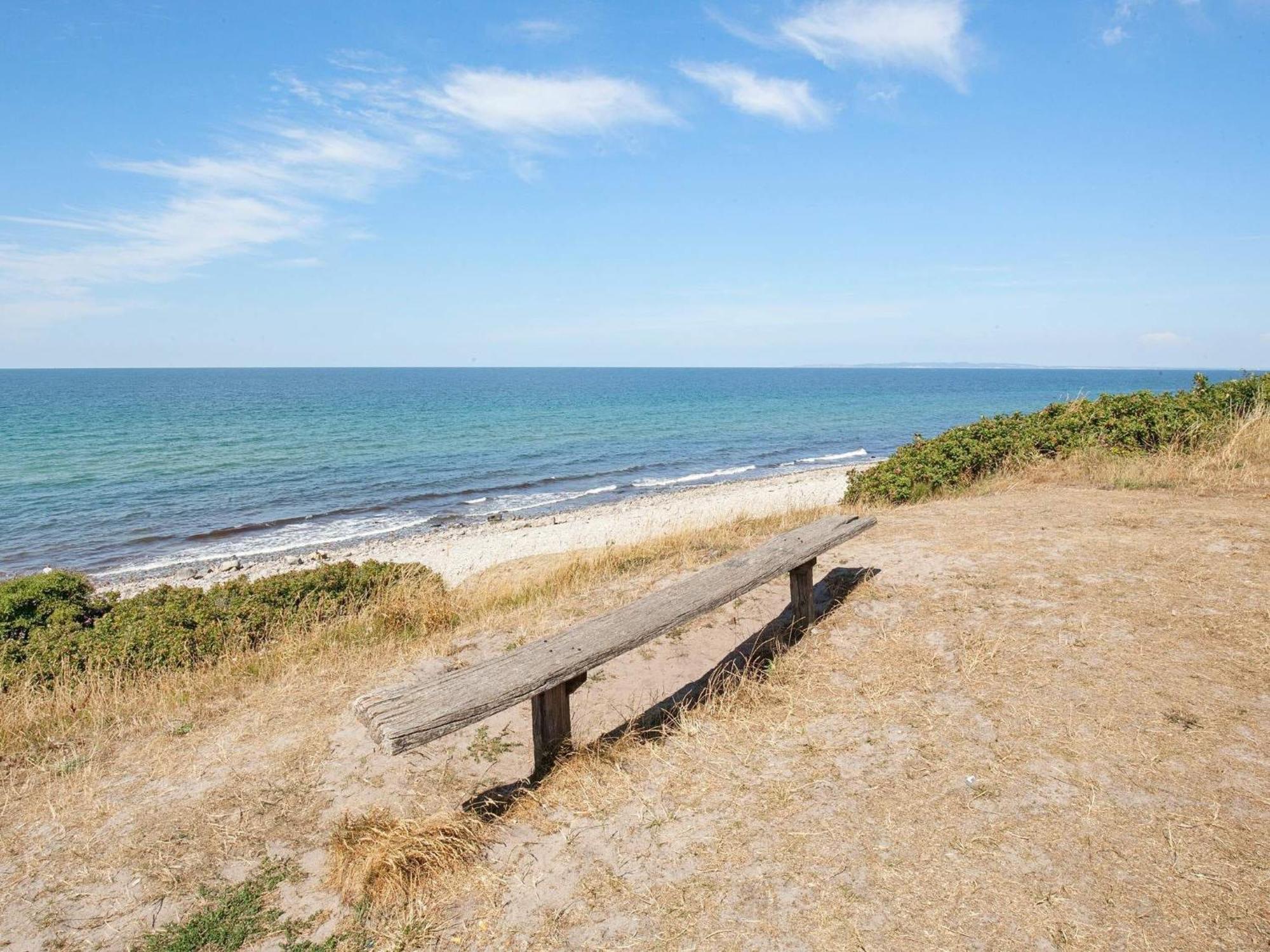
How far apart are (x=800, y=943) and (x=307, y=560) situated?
17.3 metres

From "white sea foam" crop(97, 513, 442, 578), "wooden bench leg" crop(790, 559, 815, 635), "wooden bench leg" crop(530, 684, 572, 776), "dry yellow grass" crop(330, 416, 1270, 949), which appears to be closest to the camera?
"dry yellow grass" crop(330, 416, 1270, 949)

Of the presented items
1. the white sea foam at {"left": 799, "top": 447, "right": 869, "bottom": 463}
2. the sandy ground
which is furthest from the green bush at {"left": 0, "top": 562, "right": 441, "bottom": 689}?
the white sea foam at {"left": 799, "top": 447, "right": 869, "bottom": 463}

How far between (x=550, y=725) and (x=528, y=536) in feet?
50.3

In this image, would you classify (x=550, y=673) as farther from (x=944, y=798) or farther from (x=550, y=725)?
(x=944, y=798)

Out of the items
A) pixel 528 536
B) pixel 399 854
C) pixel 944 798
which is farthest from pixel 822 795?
pixel 528 536

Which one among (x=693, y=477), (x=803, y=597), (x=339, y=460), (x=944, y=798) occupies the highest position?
(x=803, y=597)

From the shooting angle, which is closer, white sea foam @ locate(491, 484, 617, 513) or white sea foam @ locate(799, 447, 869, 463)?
white sea foam @ locate(491, 484, 617, 513)

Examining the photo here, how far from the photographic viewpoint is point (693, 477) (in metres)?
30.9

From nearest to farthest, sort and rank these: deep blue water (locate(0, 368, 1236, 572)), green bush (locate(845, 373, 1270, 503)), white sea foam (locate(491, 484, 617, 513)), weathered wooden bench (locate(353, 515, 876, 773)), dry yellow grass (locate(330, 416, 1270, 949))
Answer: dry yellow grass (locate(330, 416, 1270, 949)) → weathered wooden bench (locate(353, 515, 876, 773)) → green bush (locate(845, 373, 1270, 503)) → deep blue water (locate(0, 368, 1236, 572)) → white sea foam (locate(491, 484, 617, 513))

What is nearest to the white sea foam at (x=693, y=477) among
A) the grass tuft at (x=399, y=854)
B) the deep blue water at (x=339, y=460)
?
the deep blue water at (x=339, y=460)

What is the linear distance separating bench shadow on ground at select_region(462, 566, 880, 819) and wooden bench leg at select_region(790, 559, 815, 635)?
0.24ft

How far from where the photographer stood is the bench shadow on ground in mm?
4320

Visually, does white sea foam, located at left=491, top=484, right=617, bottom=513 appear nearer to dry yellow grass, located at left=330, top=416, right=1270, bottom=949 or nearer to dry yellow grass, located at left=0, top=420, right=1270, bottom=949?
dry yellow grass, located at left=0, top=420, right=1270, bottom=949

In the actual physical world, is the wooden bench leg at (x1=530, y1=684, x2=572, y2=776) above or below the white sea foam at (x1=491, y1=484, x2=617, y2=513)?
above
